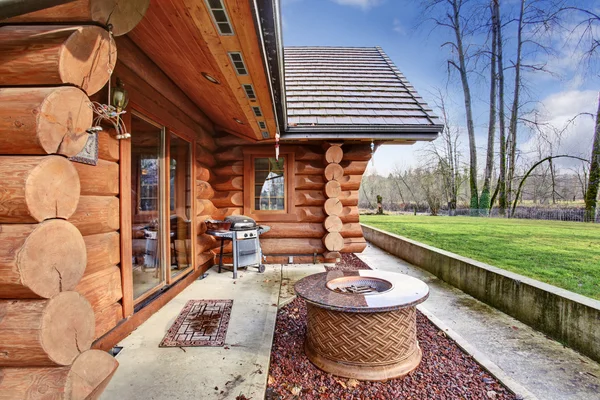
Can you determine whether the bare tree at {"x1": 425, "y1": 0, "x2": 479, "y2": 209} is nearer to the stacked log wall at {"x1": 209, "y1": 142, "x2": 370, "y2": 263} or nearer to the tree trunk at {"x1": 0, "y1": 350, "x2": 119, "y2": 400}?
the stacked log wall at {"x1": 209, "y1": 142, "x2": 370, "y2": 263}

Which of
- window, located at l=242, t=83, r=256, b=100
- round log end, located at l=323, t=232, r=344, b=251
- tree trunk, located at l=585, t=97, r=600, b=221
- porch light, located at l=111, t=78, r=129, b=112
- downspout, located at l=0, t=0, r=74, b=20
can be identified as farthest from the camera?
tree trunk, located at l=585, t=97, r=600, b=221

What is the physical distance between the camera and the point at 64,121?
1.50 metres

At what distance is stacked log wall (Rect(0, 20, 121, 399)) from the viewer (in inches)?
54.3

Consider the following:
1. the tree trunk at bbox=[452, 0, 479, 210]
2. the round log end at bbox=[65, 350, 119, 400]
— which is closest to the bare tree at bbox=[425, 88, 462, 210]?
the tree trunk at bbox=[452, 0, 479, 210]

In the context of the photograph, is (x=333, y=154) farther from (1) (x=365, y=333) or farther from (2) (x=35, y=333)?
(2) (x=35, y=333)

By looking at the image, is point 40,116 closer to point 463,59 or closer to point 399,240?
point 399,240

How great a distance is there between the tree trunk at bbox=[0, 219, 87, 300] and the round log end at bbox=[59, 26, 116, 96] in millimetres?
738

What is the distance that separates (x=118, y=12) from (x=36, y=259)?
1392 millimetres

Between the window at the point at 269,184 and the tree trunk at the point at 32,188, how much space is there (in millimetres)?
4890

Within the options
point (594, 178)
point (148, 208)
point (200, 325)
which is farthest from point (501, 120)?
point (200, 325)

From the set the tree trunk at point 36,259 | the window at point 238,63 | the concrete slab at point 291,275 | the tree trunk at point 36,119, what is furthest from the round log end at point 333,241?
the tree trunk at point 36,119

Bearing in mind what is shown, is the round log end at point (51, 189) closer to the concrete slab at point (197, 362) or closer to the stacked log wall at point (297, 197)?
the concrete slab at point (197, 362)

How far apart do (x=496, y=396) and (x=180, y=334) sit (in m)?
2.75

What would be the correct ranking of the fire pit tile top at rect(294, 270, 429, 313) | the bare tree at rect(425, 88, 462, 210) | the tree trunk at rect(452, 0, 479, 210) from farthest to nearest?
the bare tree at rect(425, 88, 462, 210)
the tree trunk at rect(452, 0, 479, 210)
the fire pit tile top at rect(294, 270, 429, 313)
